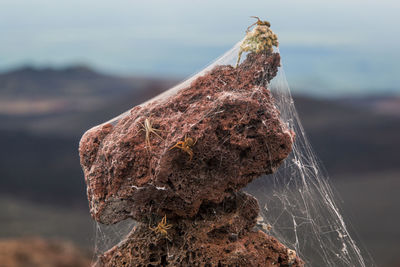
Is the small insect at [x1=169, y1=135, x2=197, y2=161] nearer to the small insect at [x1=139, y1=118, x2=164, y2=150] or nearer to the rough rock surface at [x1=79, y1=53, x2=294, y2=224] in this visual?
the rough rock surface at [x1=79, y1=53, x2=294, y2=224]

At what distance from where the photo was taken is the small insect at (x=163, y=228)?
2.56 m

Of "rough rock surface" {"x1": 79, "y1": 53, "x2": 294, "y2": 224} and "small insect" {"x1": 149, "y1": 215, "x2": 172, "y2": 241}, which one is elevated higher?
"rough rock surface" {"x1": 79, "y1": 53, "x2": 294, "y2": 224}

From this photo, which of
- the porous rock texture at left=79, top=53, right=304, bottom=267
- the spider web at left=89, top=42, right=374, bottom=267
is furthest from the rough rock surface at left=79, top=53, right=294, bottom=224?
the spider web at left=89, top=42, right=374, bottom=267

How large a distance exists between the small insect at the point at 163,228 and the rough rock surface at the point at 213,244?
0.03 metres

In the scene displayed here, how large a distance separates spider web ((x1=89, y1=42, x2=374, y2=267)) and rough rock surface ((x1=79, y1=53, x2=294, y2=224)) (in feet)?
0.81

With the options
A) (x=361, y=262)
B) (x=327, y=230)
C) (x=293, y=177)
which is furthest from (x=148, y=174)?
(x=361, y=262)

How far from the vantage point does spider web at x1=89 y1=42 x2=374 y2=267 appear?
287cm

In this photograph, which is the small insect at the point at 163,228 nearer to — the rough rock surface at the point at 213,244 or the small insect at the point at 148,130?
the rough rock surface at the point at 213,244

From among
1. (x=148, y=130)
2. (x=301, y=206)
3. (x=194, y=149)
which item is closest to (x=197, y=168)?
(x=194, y=149)

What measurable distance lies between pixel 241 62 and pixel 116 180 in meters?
1.06

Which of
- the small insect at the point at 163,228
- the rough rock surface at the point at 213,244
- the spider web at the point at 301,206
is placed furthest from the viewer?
the spider web at the point at 301,206

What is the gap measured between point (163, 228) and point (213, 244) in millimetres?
321

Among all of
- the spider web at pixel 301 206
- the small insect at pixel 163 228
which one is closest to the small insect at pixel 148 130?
the spider web at pixel 301 206

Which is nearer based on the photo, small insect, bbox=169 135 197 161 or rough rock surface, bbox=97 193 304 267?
small insect, bbox=169 135 197 161
